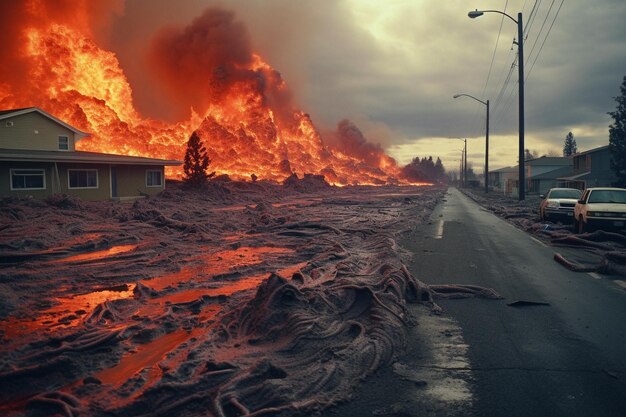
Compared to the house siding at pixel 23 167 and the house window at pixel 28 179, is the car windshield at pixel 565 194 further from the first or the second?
the house window at pixel 28 179

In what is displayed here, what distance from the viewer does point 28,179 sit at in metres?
25.2

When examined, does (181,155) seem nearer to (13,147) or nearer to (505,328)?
(13,147)

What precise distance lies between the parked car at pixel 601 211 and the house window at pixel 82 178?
25.6m

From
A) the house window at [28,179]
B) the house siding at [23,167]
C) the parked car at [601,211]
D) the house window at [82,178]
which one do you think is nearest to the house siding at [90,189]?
the house window at [82,178]

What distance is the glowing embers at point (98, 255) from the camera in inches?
471

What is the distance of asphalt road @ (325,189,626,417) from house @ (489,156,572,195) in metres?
50.7

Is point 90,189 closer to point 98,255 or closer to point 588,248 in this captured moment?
point 98,255

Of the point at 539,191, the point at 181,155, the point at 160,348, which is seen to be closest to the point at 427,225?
the point at 160,348

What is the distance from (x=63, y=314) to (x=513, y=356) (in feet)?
21.0

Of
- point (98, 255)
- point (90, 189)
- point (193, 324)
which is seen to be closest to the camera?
point (193, 324)

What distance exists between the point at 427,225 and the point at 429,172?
15661 cm

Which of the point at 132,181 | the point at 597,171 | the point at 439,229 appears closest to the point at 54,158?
the point at 132,181

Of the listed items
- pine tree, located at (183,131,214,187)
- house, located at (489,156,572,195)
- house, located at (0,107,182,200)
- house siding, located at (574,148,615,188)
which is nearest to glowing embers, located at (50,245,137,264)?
house, located at (0,107,182,200)

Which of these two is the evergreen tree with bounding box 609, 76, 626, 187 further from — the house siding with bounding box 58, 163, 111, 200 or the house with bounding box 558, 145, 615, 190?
the house siding with bounding box 58, 163, 111, 200
